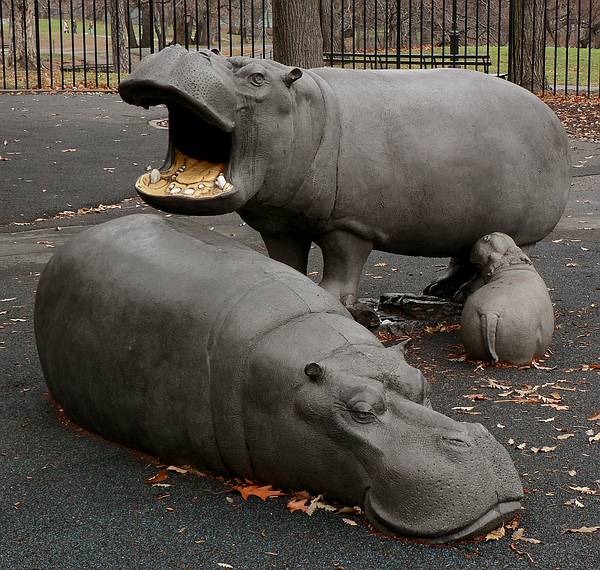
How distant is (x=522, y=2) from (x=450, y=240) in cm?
1292

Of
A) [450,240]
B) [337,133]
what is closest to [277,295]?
[337,133]

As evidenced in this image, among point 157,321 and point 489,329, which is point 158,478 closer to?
point 157,321

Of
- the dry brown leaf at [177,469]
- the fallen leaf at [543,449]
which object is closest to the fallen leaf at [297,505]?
the dry brown leaf at [177,469]

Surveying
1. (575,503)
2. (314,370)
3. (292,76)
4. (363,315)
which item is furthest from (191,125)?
(575,503)

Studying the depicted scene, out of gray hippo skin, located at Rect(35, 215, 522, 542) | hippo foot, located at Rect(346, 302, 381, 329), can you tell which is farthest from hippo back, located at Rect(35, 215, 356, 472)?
hippo foot, located at Rect(346, 302, 381, 329)

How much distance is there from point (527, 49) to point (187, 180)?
1454 cm

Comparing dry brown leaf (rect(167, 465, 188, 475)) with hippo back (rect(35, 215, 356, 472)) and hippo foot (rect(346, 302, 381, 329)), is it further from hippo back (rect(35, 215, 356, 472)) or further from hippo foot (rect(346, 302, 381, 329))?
hippo foot (rect(346, 302, 381, 329))

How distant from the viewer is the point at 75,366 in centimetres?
450

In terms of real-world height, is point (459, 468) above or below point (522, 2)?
below

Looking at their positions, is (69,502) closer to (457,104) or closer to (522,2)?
(457,104)

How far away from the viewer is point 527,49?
1864 cm

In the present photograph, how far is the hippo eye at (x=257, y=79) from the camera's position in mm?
5180

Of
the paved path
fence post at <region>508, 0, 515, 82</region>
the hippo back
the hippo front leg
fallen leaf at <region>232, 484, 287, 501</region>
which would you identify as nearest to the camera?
the paved path

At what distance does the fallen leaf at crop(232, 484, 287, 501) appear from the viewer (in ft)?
12.9
